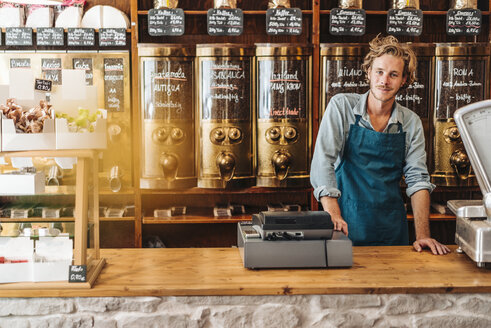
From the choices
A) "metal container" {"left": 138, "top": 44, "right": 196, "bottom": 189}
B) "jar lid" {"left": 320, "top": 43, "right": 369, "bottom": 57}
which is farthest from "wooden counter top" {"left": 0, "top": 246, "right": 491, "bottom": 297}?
"jar lid" {"left": 320, "top": 43, "right": 369, "bottom": 57}

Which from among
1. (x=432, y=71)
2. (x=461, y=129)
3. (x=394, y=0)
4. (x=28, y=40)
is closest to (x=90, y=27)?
(x=28, y=40)

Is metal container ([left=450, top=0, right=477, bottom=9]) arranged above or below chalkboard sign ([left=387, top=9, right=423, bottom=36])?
above

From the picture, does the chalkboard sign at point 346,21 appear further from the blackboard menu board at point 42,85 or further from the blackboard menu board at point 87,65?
the blackboard menu board at point 42,85

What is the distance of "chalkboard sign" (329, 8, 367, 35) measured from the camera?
337 cm

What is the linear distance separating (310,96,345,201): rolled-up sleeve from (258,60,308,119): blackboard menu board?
2.52ft

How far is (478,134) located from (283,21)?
6.05ft

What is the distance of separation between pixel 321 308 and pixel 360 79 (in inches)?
79.5

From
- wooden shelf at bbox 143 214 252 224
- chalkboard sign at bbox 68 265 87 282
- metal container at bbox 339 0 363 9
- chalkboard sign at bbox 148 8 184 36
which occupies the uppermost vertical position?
metal container at bbox 339 0 363 9

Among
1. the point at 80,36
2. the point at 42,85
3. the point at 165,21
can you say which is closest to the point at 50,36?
the point at 80,36

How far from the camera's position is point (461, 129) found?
180cm

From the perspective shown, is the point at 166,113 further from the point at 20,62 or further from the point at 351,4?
the point at 351,4

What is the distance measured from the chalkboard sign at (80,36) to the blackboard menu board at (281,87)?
110 cm

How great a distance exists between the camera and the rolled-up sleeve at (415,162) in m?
2.41

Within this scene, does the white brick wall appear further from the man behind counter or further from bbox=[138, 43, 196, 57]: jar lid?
bbox=[138, 43, 196, 57]: jar lid
